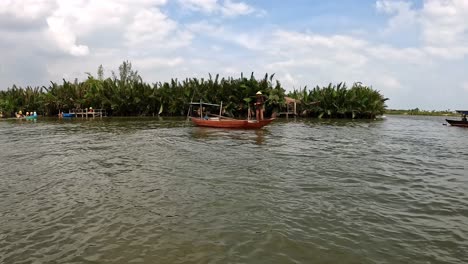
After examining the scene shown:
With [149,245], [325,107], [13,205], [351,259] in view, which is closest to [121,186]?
[13,205]

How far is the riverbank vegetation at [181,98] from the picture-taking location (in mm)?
48531

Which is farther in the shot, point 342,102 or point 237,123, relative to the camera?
point 342,102

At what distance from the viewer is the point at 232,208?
360 inches

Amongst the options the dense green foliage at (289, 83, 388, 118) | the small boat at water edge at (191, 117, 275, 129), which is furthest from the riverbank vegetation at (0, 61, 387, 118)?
the small boat at water edge at (191, 117, 275, 129)

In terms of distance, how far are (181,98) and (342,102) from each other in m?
22.5

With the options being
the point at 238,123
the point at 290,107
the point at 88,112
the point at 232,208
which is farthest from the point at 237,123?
the point at 88,112

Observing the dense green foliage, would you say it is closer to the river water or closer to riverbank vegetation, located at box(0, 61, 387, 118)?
riverbank vegetation, located at box(0, 61, 387, 118)

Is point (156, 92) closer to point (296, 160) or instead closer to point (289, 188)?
point (296, 160)

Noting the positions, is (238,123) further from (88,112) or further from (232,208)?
(88,112)

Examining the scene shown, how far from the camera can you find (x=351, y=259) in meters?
6.36

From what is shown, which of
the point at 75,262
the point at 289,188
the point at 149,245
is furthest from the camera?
the point at 289,188

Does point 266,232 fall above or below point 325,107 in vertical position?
below

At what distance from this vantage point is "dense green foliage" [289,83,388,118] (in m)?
48.6

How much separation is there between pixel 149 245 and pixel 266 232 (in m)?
2.39
